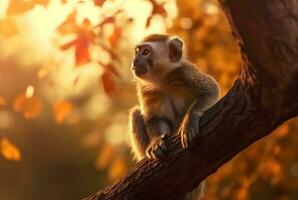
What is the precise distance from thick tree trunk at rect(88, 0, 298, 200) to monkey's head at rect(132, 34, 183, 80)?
4.81 feet

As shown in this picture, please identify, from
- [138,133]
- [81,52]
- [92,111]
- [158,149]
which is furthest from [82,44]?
[92,111]

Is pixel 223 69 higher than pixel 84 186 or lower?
higher

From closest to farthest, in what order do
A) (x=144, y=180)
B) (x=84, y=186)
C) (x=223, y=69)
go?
(x=144, y=180)
(x=223, y=69)
(x=84, y=186)

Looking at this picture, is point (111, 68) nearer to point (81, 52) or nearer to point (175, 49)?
point (81, 52)

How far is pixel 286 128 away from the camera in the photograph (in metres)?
9.55

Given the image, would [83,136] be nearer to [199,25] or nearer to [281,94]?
[199,25]

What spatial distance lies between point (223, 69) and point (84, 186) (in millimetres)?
12957

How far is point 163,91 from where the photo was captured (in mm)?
7148

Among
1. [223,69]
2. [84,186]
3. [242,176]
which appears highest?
[223,69]

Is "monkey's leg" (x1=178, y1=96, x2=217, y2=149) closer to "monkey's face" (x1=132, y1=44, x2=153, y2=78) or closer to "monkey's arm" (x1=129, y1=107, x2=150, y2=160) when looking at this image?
"monkey's arm" (x1=129, y1=107, x2=150, y2=160)

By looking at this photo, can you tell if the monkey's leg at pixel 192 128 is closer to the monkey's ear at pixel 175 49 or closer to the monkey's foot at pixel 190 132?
the monkey's foot at pixel 190 132

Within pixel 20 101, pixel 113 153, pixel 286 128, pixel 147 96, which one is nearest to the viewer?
pixel 147 96

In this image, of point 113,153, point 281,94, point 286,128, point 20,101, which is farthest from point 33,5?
point 113,153

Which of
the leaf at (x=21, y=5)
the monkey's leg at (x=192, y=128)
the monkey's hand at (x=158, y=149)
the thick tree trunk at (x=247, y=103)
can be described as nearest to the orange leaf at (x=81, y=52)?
the leaf at (x=21, y=5)
